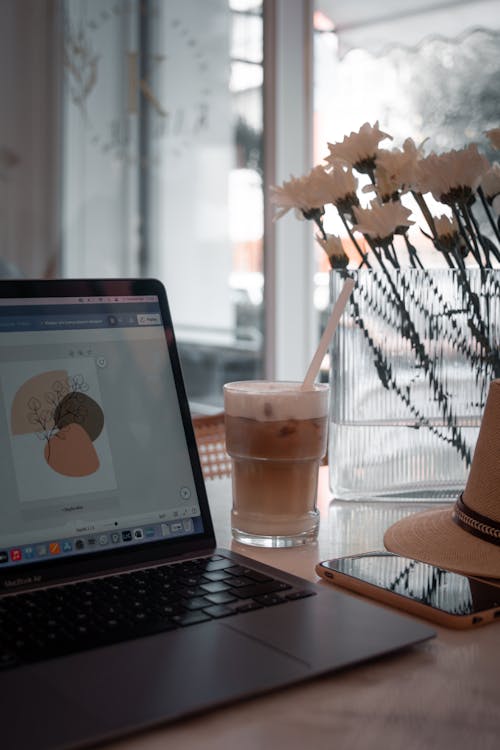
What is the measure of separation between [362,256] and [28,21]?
2120mm

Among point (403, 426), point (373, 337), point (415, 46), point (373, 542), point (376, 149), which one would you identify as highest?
point (415, 46)

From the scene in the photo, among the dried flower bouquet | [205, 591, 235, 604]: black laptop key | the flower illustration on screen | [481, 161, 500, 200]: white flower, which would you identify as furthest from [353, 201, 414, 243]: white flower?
[205, 591, 235, 604]: black laptop key

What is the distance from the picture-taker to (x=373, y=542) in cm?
98

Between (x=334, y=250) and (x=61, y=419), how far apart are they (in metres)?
0.44

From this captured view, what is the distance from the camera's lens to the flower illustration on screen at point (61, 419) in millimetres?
811

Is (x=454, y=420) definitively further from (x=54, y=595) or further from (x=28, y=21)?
(x=28, y=21)

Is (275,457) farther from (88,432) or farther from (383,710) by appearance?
(383,710)

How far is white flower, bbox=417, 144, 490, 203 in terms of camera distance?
100cm

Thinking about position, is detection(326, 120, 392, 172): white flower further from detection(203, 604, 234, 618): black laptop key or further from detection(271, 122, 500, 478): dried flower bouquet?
detection(203, 604, 234, 618): black laptop key

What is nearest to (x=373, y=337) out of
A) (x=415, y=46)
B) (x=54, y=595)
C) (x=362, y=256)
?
(x=362, y=256)

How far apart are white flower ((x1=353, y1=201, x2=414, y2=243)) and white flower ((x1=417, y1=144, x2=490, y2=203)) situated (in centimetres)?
4

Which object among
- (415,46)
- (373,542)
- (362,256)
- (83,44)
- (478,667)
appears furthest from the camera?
(83,44)

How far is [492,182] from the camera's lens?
1056mm

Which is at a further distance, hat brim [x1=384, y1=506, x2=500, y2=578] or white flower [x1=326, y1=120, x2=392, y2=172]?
white flower [x1=326, y1=120, x2=392, y2=172]
